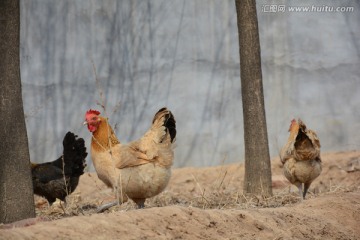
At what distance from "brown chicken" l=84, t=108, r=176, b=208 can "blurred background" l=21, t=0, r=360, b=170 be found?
463 cm

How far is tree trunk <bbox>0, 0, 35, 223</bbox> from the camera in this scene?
6.46 metres

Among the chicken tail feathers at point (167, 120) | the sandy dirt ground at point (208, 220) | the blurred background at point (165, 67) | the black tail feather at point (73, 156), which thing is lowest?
the sandy dirt ground at point (208, 220)

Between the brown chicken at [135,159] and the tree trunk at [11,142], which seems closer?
the tree trunk at [11,142]

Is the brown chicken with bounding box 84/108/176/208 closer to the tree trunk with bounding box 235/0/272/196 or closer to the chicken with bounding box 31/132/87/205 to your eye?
the tree trunk with bounding box 235/0/272/196

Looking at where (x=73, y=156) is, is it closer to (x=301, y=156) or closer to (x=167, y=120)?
(x=167, y=120)

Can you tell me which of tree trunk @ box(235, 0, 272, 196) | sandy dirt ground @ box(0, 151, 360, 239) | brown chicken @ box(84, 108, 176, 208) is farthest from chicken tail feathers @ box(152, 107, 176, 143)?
tree trunk @ box(235, 0, 272, 196)

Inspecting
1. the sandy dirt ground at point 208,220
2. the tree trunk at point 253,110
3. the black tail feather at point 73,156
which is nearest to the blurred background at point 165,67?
the sandy dirt ground at point 208,220

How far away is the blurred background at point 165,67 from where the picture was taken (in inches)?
488

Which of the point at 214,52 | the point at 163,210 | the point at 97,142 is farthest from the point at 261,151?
the point at 214,52

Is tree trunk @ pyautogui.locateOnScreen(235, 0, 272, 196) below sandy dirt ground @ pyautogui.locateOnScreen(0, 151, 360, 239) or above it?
above

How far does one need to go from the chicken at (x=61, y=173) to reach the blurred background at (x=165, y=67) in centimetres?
218

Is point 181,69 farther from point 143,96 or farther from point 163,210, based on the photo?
point 163,210

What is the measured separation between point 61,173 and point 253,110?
113 inches

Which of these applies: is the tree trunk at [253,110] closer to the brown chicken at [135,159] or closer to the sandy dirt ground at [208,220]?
the sandy dirt ground at [208,220]
